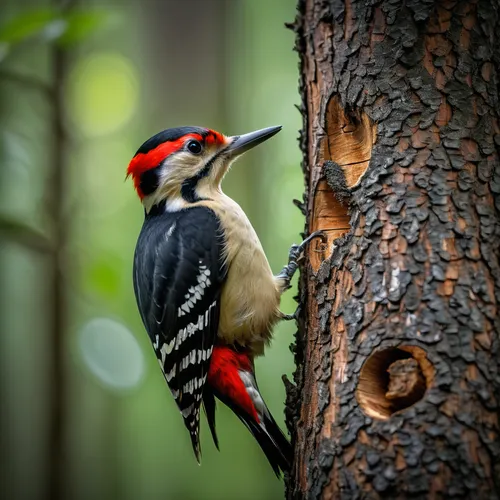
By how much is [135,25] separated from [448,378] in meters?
5.41

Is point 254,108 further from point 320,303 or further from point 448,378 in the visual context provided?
point 448,378

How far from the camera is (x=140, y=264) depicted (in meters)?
3.69

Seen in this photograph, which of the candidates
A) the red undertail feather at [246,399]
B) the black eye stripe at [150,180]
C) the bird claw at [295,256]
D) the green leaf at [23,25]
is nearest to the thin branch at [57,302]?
the black eye stripe at [150,180]

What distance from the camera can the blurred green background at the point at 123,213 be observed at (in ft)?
16.5

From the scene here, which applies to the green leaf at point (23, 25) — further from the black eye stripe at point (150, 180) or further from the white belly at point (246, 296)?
the white belly at point (246, 296)

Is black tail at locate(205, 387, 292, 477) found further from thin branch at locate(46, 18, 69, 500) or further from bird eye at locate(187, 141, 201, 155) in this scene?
thin branch at locate(46, 18, 69, 500)

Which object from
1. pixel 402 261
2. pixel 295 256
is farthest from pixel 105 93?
pixel 402 261

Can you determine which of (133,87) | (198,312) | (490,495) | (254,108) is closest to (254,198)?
(254,108)

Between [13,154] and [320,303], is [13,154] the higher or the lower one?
the higher one

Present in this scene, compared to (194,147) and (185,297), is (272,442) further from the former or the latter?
(194,147)

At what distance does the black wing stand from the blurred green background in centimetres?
135

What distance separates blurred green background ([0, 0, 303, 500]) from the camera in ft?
16.5

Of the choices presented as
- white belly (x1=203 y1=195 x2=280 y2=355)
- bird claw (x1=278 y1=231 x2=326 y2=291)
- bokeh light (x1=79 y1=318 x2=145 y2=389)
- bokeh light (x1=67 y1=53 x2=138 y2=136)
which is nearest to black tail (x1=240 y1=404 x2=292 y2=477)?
white belly (x1=203 y1=195 x2=280 y2=355)

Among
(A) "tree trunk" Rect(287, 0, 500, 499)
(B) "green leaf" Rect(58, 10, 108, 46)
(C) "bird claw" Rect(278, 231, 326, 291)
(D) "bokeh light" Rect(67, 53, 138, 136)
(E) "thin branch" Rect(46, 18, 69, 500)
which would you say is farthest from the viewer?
(D) "bokeh light" Rect(67, 53, 138, 136)
